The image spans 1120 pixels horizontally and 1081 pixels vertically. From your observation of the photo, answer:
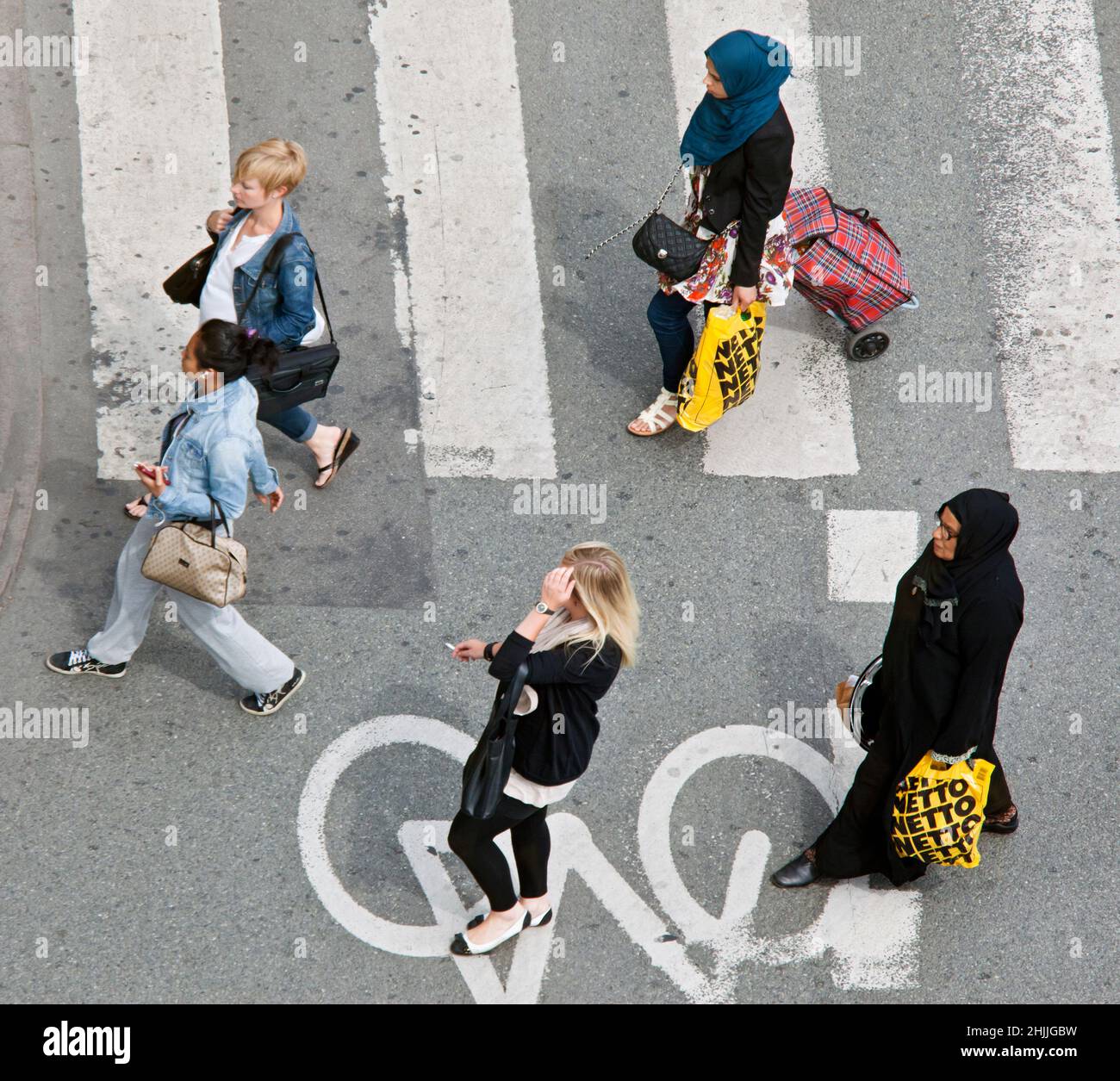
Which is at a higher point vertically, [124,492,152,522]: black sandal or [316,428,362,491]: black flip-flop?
[316,428,362,491]: black flip-flop

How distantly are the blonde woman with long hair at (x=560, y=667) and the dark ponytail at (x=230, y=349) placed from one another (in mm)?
1578

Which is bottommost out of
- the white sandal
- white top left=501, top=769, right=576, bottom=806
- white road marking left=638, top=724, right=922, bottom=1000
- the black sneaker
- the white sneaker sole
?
white road marking left=638, top=724, right=922, bottom=1000

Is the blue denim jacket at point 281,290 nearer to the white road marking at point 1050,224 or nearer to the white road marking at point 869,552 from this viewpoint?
the white road marking at point 869,552

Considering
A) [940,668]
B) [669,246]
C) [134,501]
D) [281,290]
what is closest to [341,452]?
[134,501]

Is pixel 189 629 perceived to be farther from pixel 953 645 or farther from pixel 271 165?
pixel 953 645

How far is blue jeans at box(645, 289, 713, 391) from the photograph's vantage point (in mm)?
6750

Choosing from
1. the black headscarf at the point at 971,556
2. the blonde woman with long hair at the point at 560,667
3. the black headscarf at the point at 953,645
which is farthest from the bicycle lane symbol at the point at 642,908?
the black headscarf at the point at 971,556

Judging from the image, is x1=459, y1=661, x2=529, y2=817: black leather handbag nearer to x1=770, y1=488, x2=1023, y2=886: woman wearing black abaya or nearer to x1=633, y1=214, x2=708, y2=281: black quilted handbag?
x1=770, y1=488, x2=1023, y2=886: woman wearing black abaya

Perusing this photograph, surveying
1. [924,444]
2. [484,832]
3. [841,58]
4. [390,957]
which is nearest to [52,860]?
[390,957]

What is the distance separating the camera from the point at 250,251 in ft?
18.9

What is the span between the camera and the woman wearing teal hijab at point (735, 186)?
19.1 feet

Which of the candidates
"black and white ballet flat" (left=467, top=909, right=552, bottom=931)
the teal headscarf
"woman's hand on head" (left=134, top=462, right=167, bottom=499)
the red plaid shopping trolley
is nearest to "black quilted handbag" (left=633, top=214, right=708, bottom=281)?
the teal headscarf

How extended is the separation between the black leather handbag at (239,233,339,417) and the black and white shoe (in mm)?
1364

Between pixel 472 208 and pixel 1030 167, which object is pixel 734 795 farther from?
pixel 1030 167
